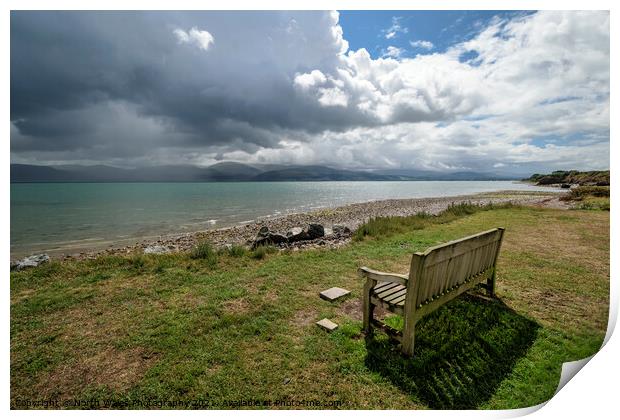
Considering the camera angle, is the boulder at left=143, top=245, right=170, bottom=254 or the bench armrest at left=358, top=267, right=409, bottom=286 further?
the boulder at left=143, top=245, right=170, bottom=254

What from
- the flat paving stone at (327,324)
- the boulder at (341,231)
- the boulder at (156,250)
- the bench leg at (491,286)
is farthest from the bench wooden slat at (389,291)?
the boulder at (156,250)

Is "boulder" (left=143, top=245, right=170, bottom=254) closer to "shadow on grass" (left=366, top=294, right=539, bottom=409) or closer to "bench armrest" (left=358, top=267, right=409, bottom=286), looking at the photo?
"bench armrest" (left=358, top=267, right=409, bottom=286)

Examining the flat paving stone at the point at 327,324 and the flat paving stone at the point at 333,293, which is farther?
the flat paving stone at the point at 333,293

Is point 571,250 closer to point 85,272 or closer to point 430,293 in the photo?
point 430,293

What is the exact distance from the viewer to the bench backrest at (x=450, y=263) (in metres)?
3.50

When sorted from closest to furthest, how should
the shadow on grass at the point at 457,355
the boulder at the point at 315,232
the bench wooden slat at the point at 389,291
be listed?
the shadow on grass at the point at 457,355, the bench wooden slat at the point at 389,291, the boulder at the point at 315,232

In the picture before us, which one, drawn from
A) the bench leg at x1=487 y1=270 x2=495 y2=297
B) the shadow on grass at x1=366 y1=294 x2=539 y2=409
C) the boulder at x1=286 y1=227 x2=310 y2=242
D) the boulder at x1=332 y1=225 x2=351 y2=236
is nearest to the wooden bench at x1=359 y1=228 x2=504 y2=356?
the shadow on grass at x1=366 y1=294 x2=539 y2=409

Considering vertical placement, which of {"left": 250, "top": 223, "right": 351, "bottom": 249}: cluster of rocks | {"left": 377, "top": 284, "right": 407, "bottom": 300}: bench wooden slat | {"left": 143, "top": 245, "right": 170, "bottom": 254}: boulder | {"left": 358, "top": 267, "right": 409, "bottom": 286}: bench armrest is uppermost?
{"left": 358, "top": 267, "right": 409, "bottom": 286}: bench armrest

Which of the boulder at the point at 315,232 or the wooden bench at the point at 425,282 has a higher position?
the wooden bench at the point at 425,282

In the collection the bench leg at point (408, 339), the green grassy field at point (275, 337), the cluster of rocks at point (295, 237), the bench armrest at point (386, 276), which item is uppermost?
the bench armrest at point (386, 276)

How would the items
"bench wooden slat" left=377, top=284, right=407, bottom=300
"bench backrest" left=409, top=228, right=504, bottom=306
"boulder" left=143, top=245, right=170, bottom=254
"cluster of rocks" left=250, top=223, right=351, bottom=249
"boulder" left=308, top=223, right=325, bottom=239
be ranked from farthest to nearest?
1. "boulder" left=308, top=223, right=325, bottom=239
2. "cluster of rocks" left=250, top=223, right=351, bottom=249
3. "boulder" left=143, top=245, right=170, bottom=254
4. "bench wooden slat" left=377, top=284, right=407, bottom=300
5. "bench backrest" left=409, top=228, right=504, bottom=306

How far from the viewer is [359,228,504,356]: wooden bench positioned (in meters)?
3.54

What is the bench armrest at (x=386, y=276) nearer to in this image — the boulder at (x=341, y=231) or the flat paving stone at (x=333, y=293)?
the flat paving stone at (x=333, y=293)

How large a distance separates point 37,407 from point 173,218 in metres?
26.1
